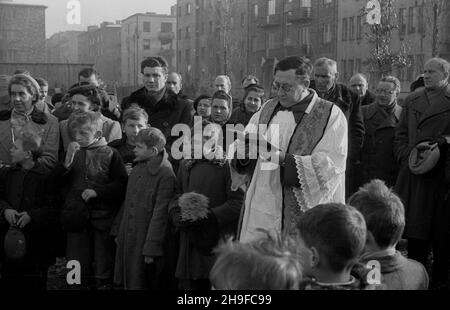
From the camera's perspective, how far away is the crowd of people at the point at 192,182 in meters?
4.33

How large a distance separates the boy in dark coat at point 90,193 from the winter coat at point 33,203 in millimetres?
142

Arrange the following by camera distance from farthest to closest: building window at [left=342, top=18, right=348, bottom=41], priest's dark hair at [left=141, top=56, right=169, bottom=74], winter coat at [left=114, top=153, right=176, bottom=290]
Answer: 1. building window at [left=342, top=18, right=348, bottom=41]
2. priest's dark hair at [left=141, top=56, right=169, bottom=74]
3. winter coat at [left=114, top=153, right=176, bottom=290]

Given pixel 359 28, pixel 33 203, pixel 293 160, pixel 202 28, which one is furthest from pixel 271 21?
pixel 293 160

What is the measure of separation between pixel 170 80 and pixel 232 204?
349 cm

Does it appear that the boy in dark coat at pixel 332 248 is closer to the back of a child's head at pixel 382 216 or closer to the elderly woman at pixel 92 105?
the back of a child's head at pixel 382 216

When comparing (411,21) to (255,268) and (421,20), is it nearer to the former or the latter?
(421,20)

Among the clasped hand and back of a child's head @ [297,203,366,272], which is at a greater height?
back of a child's head @ [297,203,366,272]

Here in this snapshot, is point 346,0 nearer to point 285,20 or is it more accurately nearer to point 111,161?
point 285,20

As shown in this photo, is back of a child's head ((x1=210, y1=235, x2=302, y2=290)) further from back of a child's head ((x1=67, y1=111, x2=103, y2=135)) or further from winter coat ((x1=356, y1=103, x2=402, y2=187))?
winter coat ((x1=356, y1=103, x2=402, y2=187))

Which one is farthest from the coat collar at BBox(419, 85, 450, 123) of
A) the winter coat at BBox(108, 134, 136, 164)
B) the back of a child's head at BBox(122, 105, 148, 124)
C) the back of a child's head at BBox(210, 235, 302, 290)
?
the back of a child's head at BBox(210, 235, 302, 290)

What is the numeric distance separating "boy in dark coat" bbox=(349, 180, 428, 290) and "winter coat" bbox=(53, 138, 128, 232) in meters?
2.70

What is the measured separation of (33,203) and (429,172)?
140 inches

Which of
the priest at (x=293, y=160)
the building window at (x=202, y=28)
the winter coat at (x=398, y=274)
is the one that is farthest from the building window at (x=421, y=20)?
the winter coat at (x=398, y=274)

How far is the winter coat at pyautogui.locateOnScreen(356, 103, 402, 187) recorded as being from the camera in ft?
24.4
